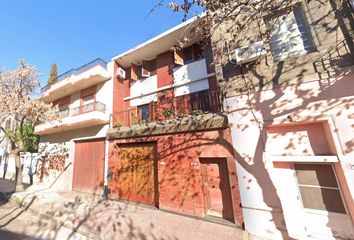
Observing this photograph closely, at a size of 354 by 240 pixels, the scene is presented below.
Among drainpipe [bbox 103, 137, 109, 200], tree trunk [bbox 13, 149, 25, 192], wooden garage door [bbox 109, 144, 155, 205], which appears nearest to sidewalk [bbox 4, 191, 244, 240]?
wooden garage door [bbox 109, 144, 155, 205]

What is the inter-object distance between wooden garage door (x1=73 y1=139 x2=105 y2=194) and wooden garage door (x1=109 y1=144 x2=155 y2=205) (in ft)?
3.74

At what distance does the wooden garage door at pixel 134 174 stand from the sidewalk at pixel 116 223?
1.65 ft

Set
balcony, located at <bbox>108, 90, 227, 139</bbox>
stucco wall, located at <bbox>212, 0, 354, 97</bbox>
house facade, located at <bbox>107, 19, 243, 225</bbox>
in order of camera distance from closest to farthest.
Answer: stucco wall, located at <bbox>212, 0, 354, 97</bbox>
house facade, located at <bbox>107, 19, 243, 225</bbox>
balcony, located at <bbox>108, 90, 227, 139</bbox>

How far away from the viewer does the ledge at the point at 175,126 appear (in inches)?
240

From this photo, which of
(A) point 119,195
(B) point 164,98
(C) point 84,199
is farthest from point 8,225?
(B) point 164,98

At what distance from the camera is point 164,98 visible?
9.43m

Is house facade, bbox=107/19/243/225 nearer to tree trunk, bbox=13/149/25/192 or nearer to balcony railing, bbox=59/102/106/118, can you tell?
balcony railing, bbox=59/102/106/118

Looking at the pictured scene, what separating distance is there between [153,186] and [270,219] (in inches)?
187

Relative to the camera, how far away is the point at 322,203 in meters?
4.40

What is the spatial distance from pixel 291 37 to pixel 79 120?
11139mm

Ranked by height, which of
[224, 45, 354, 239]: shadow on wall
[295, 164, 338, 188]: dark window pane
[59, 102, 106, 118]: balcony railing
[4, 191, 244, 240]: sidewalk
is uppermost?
[59, 102, 106, 118]: balcony railing

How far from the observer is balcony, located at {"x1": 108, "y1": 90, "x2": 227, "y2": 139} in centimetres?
640

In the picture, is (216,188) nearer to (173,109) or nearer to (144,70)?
(173,109)

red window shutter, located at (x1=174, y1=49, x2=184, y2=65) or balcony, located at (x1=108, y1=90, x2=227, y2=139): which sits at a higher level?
red window shutter, located at (x1=174, y1=49, x2=184, y2=65)
